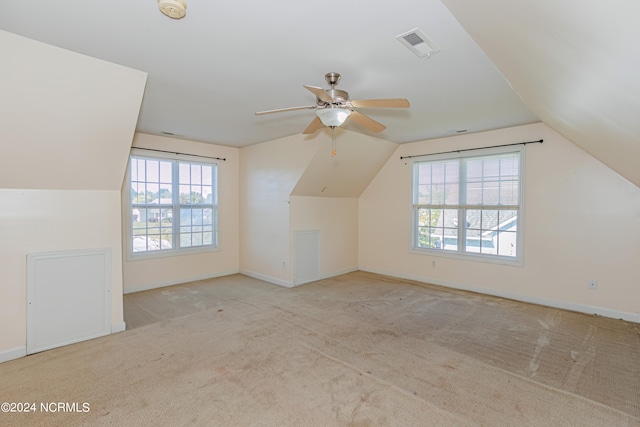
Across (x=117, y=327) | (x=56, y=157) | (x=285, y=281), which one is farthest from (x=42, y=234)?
(x=285, y=281)

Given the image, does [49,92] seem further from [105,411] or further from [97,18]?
[105,411]

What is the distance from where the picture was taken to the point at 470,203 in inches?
192

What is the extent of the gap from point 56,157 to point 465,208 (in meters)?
5.18

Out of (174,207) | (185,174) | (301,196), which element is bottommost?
(174,207)

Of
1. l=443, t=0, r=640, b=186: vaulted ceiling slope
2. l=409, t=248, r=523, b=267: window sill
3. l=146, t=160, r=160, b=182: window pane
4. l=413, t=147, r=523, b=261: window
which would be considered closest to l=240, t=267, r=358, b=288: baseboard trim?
l=409, t=248, r=523, b=267: window sill

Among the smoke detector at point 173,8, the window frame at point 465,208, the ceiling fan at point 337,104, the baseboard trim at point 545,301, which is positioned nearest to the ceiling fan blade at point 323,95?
the ceiling fan at point 337,104

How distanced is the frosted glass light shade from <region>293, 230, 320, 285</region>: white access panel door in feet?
9.47

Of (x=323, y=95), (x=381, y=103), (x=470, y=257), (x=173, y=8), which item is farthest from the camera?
(x=470, y=257)

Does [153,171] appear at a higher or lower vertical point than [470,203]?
higher

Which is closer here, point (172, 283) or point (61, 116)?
point (61, 116)

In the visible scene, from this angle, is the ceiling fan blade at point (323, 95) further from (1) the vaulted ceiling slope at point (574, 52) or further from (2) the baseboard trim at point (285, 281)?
(2) the baseboard trim at point (285, 281)

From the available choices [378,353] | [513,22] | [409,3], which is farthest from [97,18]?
[378,353]

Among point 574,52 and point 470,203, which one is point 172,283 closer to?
point 470,203

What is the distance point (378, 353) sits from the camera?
2.83 metres
